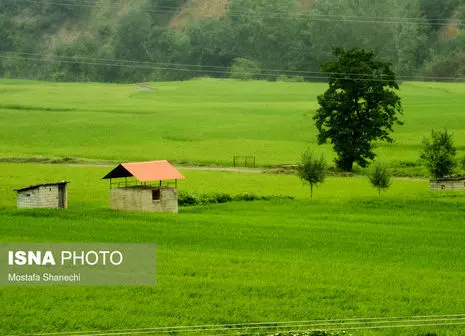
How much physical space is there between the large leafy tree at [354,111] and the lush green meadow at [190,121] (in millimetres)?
2582

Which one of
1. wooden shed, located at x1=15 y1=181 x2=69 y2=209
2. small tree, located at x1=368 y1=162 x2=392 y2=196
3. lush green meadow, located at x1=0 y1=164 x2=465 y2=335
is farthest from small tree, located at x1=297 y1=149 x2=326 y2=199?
wooden shed, located at x1=15 y1=181 x2=69 y2=209

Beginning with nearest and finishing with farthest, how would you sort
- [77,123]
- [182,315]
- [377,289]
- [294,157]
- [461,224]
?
[182,315]
[377,289]
[461,224]
[294,157]
[77,123]

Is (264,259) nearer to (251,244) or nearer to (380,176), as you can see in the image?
(251,244)

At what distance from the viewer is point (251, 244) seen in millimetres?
45281

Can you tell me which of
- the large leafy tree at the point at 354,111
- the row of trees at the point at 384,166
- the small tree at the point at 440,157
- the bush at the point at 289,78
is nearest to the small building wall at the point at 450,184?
the row of trees at the point at 384,166

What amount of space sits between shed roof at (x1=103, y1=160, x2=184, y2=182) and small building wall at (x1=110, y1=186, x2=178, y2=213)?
2.32 ft

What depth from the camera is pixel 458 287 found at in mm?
37062

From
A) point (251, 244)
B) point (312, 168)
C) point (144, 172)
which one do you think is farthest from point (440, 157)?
point (251, 244)

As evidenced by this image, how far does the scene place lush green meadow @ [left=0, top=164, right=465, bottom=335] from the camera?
108ft

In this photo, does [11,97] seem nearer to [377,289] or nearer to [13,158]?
[13,158]

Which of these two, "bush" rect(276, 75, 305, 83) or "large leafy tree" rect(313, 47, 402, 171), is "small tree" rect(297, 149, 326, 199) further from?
"bush" rect(276, 75, 305, 83)

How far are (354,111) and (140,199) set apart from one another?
102 ft

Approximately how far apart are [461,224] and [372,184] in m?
13.6

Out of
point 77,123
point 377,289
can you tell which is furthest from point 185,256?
point 77,123
